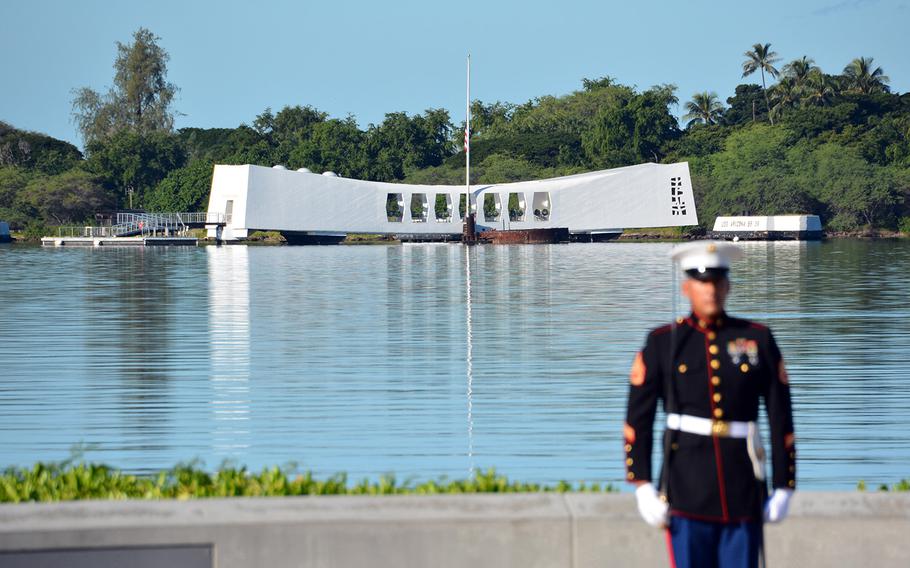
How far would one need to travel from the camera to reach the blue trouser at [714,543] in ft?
12.1

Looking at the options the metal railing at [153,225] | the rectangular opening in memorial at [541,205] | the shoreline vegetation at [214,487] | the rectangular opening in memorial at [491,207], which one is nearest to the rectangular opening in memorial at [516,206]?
the rectangular opening in memorial at [541,205]

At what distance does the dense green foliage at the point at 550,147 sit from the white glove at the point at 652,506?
68.7 metres

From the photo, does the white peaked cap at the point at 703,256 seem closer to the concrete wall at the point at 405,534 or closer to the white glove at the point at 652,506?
the white glove at the point at 652,506

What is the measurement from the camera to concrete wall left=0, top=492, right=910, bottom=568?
4.07m

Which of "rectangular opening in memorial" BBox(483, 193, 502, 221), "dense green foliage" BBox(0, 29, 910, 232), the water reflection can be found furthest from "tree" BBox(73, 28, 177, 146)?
the water reflection

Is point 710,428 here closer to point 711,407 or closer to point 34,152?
point 711,407

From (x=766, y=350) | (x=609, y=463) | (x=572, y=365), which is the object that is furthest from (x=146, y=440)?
(x=766, y=350)

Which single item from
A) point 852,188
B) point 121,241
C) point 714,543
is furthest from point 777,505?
point 852,188

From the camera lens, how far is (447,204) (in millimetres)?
69438

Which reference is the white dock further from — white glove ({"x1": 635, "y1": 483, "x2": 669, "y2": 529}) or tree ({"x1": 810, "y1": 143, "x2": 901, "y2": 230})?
white glove ({"x1": 635, "y1": 483, "x2": 669, "y2": 529})

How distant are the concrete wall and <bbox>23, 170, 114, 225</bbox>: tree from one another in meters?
76.3

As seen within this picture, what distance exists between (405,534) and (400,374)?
910 cm

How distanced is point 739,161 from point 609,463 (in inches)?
2788

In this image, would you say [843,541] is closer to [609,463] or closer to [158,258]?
[609,463]
